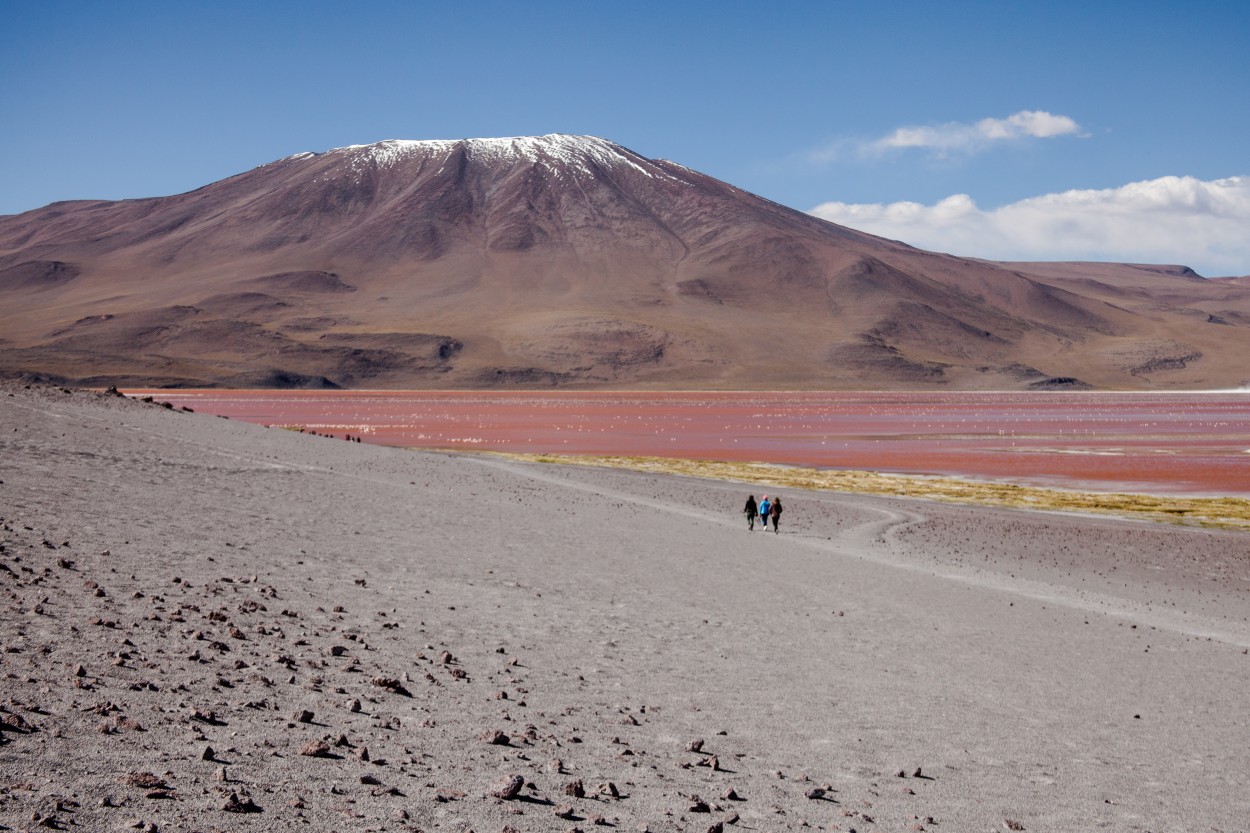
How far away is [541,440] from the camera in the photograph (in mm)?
52562

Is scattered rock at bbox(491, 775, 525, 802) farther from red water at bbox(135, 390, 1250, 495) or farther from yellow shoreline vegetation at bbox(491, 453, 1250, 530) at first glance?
red water at bbox(135, 390, 1250, 495)

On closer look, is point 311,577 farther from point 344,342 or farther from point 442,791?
point 344,342

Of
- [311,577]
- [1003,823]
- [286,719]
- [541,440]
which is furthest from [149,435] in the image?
[541,440]

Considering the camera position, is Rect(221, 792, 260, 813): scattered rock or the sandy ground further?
the sandy ground

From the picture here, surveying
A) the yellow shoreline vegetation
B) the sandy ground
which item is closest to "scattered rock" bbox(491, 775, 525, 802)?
the sandy ground

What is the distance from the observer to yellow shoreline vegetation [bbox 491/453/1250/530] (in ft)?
87.1

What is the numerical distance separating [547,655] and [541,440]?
4372 cm

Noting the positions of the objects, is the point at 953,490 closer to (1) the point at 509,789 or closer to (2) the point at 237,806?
(1) the point at 509,789

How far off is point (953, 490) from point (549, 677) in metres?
24.9

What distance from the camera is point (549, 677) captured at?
8281 mm

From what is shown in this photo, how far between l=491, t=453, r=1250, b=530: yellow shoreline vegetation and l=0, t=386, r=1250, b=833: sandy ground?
30.6 feet

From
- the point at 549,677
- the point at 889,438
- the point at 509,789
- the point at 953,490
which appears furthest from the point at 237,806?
the point at 889,438

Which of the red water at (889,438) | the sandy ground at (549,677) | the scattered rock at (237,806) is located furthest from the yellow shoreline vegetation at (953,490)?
the scattered rock at (237,806)

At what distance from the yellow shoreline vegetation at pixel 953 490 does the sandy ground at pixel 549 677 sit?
9327 millimetres
